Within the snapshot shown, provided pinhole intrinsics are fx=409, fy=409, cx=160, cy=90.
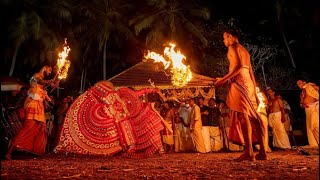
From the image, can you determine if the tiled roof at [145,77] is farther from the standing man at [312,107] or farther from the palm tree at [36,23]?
the palm tree at [36,23]

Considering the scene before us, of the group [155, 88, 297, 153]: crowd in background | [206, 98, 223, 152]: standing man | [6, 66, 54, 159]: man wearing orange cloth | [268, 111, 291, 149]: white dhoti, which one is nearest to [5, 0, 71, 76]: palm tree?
→ [155, 88, 297, 153]: crowd in background

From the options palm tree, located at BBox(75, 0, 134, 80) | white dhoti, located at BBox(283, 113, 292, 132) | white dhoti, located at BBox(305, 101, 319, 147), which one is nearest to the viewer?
white dhoti, located at BBox(305, 101, 319, 147)

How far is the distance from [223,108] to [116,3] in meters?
21.4

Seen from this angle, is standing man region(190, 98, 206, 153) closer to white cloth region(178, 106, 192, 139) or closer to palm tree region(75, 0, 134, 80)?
white cloth region(178, 106, 192, 139)

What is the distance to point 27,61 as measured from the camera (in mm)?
29188

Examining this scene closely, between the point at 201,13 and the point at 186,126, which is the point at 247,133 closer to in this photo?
the point at 186,126

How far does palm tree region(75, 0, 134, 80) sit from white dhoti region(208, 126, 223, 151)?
19.3 metres

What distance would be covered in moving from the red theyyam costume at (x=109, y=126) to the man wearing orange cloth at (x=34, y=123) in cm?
65

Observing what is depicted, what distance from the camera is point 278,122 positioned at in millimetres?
12938

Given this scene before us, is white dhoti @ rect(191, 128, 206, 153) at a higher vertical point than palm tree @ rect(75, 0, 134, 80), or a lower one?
lower

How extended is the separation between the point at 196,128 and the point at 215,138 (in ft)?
2.85

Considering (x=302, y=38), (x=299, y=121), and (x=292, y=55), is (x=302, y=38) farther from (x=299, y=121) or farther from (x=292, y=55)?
(x=299, y=121)

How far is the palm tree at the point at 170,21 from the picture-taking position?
28.8 meters

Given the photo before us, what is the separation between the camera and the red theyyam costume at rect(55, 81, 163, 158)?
923 centimetres
